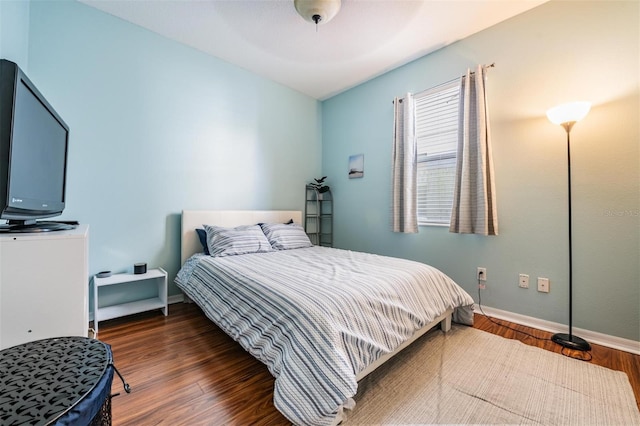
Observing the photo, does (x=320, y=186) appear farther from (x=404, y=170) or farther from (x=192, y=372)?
(x=192, y=372)

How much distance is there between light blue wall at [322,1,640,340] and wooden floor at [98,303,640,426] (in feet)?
1.15

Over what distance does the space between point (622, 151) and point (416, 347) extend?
80.5 inches

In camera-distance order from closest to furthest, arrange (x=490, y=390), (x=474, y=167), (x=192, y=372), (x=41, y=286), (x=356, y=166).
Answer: (x=41, y=286)
(x=490, y=390)
(x=192, y=372)
(x=474, y=167)
(x=356, y=166)

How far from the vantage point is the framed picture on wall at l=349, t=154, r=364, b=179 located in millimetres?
3504

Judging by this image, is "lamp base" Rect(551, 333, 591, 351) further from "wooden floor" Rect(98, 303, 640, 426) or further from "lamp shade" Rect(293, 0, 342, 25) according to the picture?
"lamp shade" Rect(293, 0, 342, 25)

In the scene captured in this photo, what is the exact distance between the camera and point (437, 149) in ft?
9.20

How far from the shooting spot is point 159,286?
101 inches

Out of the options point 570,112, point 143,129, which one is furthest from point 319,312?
point 143,129

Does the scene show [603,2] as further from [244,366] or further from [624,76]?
[244,366]

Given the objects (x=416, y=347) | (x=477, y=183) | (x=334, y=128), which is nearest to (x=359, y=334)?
(x=416, y=347)

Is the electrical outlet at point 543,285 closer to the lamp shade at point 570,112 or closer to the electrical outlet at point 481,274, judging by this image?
the electrical outlet at point 481,274

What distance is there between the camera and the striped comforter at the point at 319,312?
1.12 metres

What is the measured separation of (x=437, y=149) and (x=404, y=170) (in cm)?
40

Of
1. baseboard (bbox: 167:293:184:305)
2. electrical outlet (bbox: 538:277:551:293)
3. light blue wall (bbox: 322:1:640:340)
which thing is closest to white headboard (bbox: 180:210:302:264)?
baseboard (bbox: 167:293:184:305)
